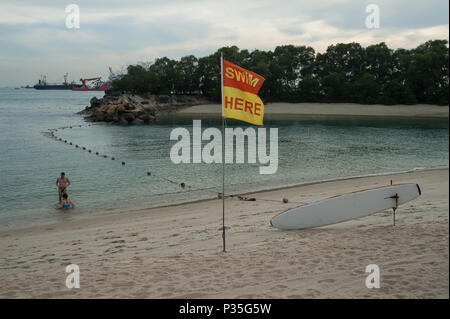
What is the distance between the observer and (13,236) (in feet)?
43.5

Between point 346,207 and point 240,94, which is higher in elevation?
point 240,94

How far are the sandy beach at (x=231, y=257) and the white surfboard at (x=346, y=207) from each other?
1.07ft

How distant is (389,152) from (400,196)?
23868 millimetres

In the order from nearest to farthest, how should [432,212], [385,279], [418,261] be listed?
[385,279], [418,261], [432,212]

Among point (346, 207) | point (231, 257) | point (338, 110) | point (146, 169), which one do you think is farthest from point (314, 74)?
point (231, 257)

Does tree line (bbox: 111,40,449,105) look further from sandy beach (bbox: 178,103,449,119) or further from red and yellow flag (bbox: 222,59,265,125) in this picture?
red and yellow flag (bbox: 222,59,265,125)

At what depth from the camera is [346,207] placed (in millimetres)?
11281

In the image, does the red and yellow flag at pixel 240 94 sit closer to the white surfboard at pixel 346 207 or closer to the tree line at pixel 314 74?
the white surfboard at pixel 346 207

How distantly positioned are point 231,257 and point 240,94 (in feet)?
13.0

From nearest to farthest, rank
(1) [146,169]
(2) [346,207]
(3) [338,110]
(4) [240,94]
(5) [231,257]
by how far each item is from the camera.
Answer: (5) [231,257], (4) [240,94], (2) [346,207], (1) [146,169], (3) [338,110]

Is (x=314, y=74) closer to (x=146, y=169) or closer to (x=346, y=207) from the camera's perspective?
(x=146, y=169)

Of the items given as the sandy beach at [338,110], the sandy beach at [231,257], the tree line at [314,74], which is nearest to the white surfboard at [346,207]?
the sandy beach at [231,257]
